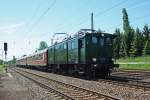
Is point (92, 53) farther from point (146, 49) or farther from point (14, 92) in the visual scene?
point (146, 49)

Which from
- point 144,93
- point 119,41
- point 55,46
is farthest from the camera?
point 119,41

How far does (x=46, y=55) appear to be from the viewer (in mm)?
39656

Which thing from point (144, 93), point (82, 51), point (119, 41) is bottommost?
point (144, 93)

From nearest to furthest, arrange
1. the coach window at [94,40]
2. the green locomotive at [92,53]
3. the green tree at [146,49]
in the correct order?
the green locomotive at [92,53] → the coach window at [94,40] → the green tree at [146,49]

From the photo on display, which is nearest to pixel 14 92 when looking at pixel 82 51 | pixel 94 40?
pixel 82 51

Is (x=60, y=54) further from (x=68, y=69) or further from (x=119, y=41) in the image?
(x=119, y=41)

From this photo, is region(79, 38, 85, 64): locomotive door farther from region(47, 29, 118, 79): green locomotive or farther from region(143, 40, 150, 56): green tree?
region(143, 40, 150, 56): green tree

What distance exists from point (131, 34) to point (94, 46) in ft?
265

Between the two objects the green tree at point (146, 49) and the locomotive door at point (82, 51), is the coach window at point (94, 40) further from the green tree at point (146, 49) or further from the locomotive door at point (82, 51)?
the green tree at point (146, 49)

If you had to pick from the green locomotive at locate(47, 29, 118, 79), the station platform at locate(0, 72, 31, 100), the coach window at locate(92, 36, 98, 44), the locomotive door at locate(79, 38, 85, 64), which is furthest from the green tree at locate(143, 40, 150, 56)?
the station platform at locate(0, 72, 31, 100)

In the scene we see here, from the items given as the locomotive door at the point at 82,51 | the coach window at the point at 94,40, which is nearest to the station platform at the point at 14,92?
the locomotive door at the point at 82,51

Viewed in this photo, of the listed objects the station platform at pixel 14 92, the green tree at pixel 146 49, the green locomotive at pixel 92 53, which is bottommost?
the station platform at pixel 14 92

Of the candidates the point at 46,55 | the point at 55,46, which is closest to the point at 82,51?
the point at 55,46

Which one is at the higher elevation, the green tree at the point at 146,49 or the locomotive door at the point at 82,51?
the green tree at the point at 146,49
